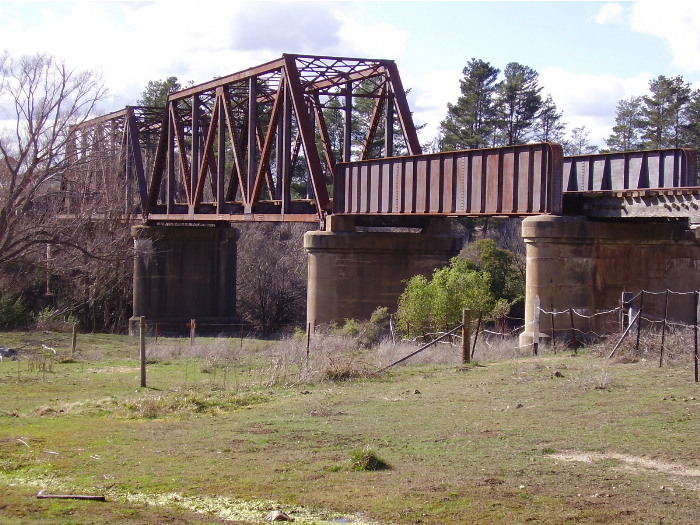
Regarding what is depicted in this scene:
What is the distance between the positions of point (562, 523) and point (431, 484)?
1.83m

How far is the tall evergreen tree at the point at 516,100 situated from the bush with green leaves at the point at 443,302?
4407 centimetres

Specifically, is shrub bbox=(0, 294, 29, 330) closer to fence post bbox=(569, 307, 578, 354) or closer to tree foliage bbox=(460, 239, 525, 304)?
tree foliage bbox=(460, 239, 525, 304)

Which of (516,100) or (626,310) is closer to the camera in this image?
(626,310)

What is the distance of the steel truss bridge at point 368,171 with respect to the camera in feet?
74.2

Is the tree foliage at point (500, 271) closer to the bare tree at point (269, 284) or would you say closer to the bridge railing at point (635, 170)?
the bridge railing at point (635, 170)

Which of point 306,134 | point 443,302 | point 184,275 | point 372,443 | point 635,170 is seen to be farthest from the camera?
point 184,275

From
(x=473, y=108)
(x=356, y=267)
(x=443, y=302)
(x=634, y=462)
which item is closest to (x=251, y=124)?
(x=356, y=267)

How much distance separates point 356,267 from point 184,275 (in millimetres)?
17566

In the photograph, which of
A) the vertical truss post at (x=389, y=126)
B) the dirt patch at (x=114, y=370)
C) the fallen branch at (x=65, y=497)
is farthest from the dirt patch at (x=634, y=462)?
the vertical truss post at (x=389, y=126)

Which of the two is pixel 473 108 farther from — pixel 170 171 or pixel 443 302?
pixel 443 302

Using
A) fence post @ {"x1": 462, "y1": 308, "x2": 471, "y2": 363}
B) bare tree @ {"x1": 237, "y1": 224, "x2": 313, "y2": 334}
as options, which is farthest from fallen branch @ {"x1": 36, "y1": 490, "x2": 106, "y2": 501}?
bare tree @ {"x1": 237, "y1": 224, "x2": 313, "y2": 334}

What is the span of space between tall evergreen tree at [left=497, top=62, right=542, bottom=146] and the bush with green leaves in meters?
A: 44.1

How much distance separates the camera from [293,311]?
190ft

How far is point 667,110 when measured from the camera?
6475 centimetres
